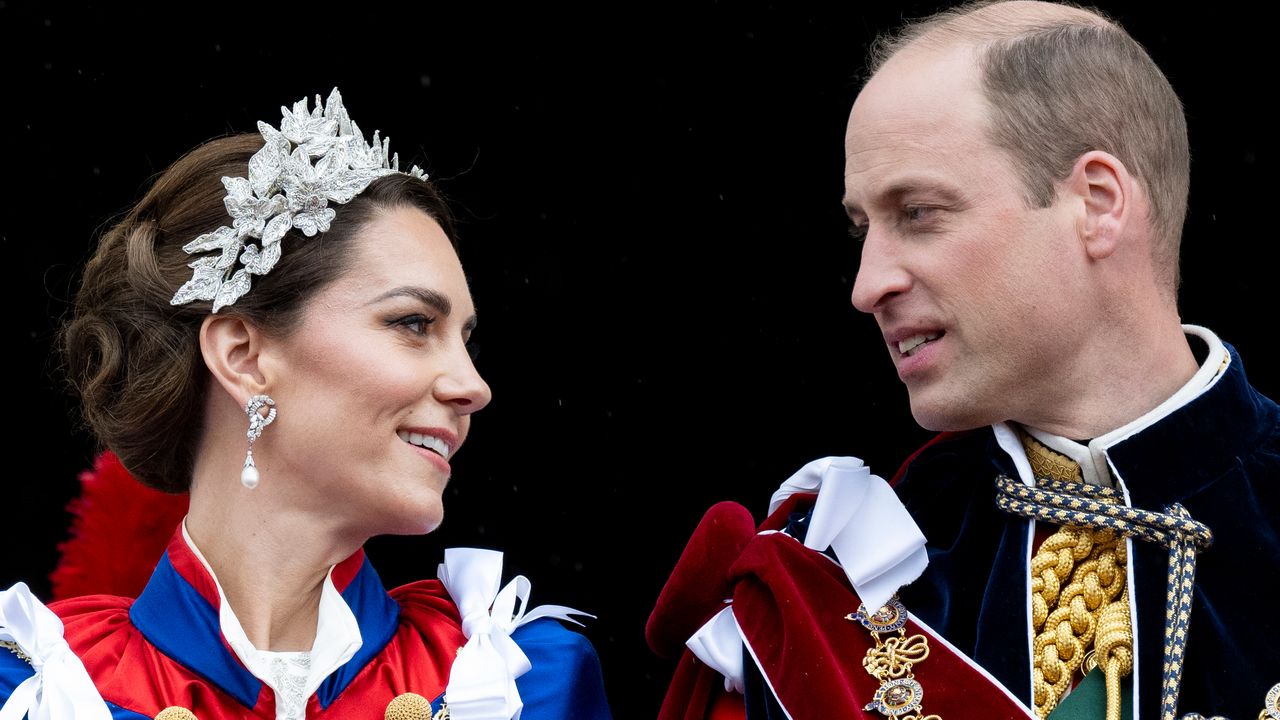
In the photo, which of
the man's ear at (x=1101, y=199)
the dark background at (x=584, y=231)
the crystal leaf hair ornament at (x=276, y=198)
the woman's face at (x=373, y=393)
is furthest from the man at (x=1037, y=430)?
the dark background at (x=584, y=231)

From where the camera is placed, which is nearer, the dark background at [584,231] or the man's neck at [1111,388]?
the man's neck at [1111,388]

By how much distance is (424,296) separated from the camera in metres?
2.66

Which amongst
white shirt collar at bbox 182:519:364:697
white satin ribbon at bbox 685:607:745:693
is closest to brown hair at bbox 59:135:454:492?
white shirt collar at bbox 182:519:364:697

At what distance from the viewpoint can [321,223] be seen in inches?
105

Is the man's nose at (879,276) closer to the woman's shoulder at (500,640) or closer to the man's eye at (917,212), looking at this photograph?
the man's eye at (917,212)

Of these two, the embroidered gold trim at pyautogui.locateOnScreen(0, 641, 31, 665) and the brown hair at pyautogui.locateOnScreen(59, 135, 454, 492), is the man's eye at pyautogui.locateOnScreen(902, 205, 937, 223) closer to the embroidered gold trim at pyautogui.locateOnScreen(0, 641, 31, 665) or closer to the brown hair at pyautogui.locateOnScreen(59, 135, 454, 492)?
the brown hair at pyautogui.locateOnScreen(59, 135, 454, 492)

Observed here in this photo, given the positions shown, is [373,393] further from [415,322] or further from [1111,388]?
[1111,388]

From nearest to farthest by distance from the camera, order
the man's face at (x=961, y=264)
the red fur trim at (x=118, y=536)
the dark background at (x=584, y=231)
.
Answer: the man's face at (x=961, y=264)
the red fur trim at (x=118, y=536)
the dark background at (x=584, y=231)

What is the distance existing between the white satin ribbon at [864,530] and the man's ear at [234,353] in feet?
2.80

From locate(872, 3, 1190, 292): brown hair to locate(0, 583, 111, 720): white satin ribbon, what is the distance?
1.50m

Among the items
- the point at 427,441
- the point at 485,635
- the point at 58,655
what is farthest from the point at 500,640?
the point at 58,655

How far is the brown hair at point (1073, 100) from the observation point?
238cm

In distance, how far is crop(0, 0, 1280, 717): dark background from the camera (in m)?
3.80

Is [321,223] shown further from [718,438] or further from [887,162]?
[718,438]
